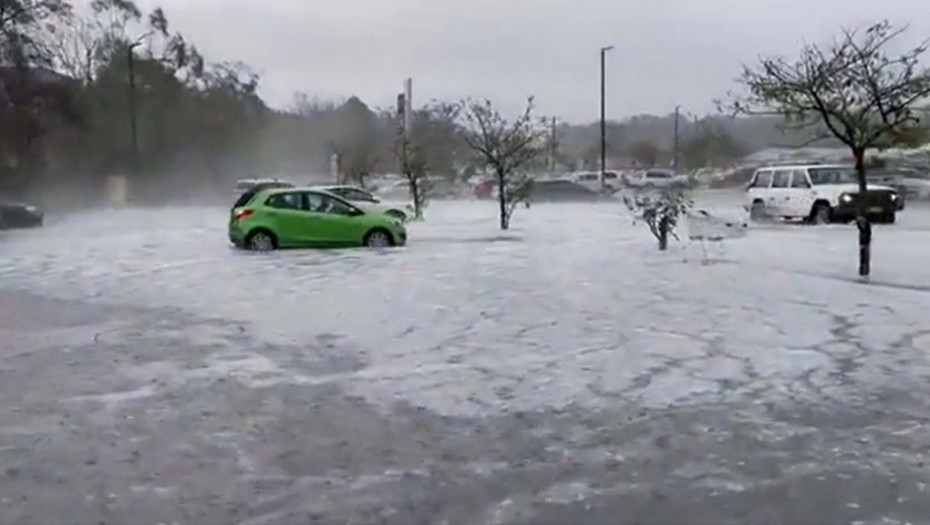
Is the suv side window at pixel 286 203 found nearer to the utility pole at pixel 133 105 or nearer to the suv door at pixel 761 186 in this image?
the suv door at pixel 761 186

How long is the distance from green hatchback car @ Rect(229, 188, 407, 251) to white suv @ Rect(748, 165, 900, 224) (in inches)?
488

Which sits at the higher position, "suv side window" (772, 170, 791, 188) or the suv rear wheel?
"suv side window" (772, 170, 791, 188)

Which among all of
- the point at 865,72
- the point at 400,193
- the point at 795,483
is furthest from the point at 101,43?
the point at 795,483

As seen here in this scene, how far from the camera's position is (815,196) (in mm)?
27969

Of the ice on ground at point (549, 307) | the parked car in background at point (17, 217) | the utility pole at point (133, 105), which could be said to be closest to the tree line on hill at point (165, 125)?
the utility pole at point (133, 105)

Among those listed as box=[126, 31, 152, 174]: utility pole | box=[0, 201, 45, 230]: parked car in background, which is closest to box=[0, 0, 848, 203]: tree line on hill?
box=[126, 31, 152, 174]: utility pole

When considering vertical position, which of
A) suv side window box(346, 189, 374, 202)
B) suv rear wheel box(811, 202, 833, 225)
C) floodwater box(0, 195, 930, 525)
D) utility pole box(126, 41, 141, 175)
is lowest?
floodwater box(0, 195, 930, 525)

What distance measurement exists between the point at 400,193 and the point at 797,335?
48.8m

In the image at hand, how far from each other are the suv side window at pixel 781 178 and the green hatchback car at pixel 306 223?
12.8 metres

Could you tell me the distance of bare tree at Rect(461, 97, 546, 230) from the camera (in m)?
29.1

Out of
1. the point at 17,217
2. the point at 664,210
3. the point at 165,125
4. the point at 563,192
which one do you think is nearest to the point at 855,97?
the point at 664,210

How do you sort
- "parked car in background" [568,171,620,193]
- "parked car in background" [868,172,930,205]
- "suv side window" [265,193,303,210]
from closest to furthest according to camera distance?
"suv side window" [265,193,303,210] < "parked car in background" [868,172,930,205] < "parked car in background" [568,171,620,193]

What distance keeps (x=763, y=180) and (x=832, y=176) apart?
7.80 ft

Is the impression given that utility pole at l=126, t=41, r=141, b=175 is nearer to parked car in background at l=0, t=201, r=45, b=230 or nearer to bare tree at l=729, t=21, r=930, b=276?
parked car in background at l=0, t=201, r=45, b=230
